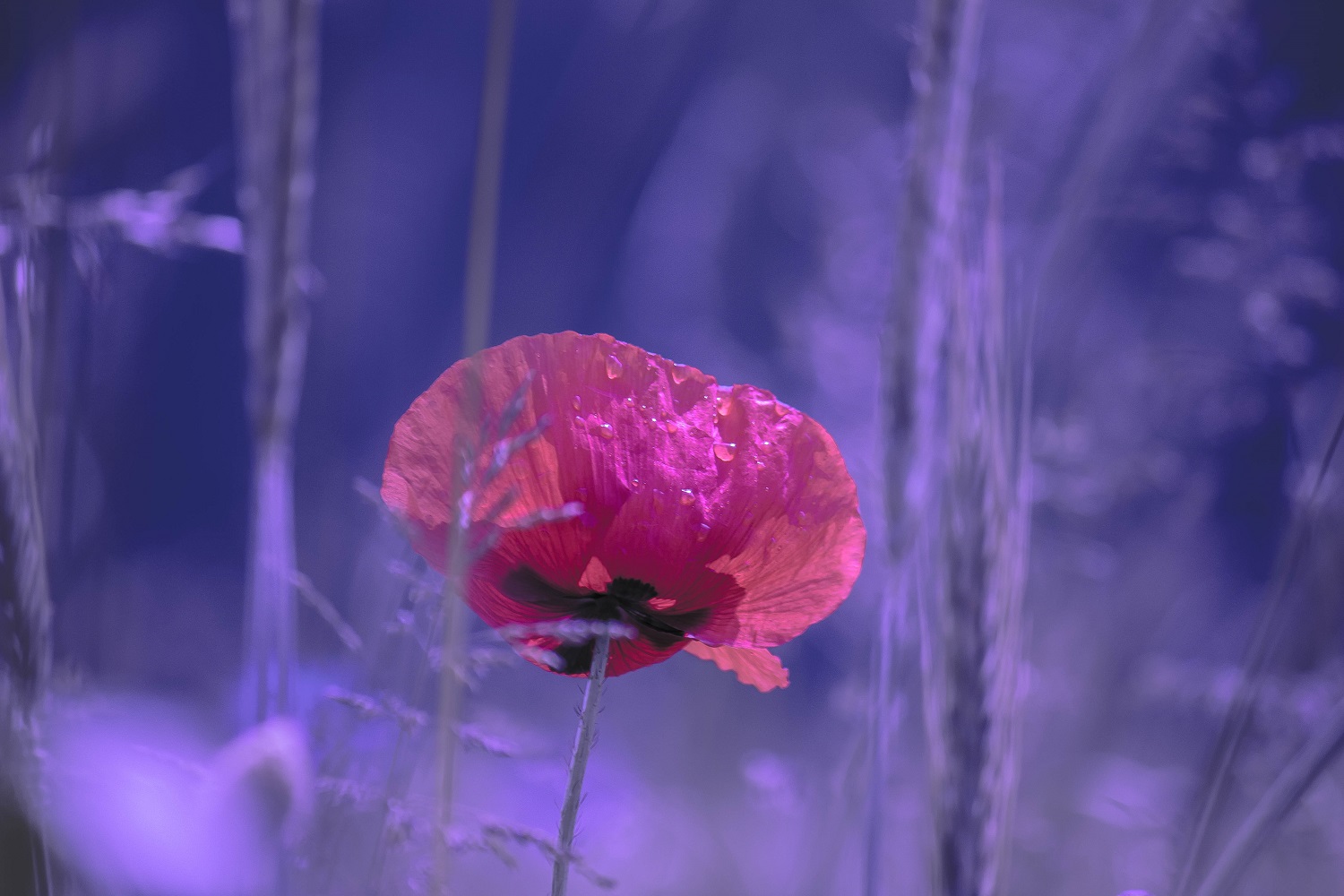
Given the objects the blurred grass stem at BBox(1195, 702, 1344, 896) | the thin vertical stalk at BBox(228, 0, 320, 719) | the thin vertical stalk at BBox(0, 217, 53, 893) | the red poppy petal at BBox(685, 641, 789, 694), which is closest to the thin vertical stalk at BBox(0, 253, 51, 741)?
the thin vertical stalk at BBox(0, 217, 53, 893)

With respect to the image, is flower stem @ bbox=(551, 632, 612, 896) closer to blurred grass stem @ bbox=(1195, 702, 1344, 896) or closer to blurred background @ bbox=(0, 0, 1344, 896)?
blurred background @ bbox=(0, 0, 1344, 896)

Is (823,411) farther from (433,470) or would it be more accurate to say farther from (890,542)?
(433,470)

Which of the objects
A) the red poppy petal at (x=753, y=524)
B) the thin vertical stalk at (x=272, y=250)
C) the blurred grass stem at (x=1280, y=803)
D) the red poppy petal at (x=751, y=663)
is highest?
the thin vertical stalk at (x=272, y=250)

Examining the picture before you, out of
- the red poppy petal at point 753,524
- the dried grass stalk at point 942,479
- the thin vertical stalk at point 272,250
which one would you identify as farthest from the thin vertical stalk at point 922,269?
the thin vertical stalk at point 272,250

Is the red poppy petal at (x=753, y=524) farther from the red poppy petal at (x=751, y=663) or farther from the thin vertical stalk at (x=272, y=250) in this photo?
the thin vertical stalk at (x=272, y=250)

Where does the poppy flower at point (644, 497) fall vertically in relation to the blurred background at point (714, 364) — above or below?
below

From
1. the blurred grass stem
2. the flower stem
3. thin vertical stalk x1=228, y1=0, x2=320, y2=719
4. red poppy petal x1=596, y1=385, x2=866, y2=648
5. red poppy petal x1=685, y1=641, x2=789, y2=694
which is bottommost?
the flower stem
